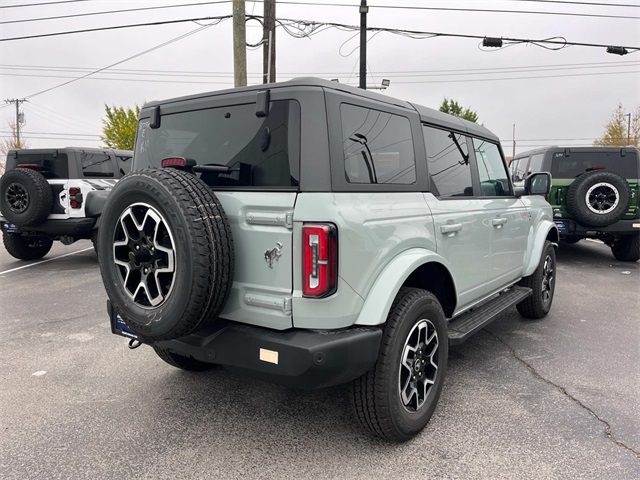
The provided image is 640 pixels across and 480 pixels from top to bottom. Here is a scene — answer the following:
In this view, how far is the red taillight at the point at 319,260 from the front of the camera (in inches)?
86.8

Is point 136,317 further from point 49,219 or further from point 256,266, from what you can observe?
point 49,219

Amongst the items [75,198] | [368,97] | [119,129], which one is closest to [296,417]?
[368,97]

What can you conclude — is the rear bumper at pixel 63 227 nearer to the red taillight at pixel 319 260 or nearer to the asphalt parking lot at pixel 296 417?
the asphalt parking lot at pixel 296 417

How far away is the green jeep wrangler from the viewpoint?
7551 millimetres

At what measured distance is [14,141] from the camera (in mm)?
51594

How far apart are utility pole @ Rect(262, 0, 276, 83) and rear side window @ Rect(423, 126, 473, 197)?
34.2 feet

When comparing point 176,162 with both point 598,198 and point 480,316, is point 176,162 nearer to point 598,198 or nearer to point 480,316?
point 480,316

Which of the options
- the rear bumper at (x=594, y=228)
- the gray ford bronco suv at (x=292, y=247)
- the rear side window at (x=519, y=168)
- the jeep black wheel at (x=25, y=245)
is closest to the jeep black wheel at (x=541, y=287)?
the gray ford bronco suv at (x=292, y=247)

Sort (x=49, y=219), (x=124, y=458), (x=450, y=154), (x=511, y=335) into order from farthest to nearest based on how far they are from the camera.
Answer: (x=49, y=219) < (x=511, y=335) < (x=450, y=154) < (x=124, y=458)

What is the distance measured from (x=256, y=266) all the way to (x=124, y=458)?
50.4 inches

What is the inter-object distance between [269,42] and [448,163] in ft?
35.5

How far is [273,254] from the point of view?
2.34 meters

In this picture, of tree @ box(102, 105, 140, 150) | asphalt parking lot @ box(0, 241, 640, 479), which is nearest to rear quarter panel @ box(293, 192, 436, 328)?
asphalt parking lot @ box(0, 241, 640, 479)

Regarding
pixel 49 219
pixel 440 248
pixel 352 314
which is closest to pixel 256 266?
pixel 352 314
